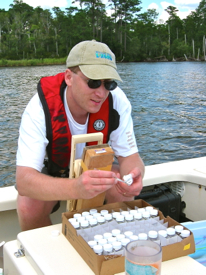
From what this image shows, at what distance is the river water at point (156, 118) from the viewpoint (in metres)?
10.0

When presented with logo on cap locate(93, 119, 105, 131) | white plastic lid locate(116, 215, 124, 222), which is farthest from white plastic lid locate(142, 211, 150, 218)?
logo on cap locate(93, 119, 105, 131)

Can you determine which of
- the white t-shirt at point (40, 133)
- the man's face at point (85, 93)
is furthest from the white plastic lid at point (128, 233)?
the man's face at point (85, 93)

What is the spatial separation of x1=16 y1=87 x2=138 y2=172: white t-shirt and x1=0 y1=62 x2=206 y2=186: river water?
5962 mm

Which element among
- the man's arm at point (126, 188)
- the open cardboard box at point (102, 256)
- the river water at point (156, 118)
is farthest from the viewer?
the river water at point (156, 118)

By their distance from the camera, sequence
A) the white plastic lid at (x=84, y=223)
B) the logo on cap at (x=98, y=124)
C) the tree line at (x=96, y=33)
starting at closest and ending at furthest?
the white plastic lid at (x=84, y=223) → the logo on cap at (x=98, y=124) → the tree line at (x=96, y=33)

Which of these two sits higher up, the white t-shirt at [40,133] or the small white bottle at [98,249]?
the white t-shirt at [40,133]

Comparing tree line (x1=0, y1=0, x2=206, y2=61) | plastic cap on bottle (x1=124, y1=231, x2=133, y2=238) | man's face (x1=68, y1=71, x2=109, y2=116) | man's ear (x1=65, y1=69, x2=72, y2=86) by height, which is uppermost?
tree line (x1=0, y1=0, x2=206, y2=61)

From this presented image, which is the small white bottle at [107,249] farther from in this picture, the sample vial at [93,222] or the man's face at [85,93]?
the man's face at [85,93]

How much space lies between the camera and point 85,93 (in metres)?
1.69

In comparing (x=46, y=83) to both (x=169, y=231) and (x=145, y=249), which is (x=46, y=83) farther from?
(x=145, y=249)

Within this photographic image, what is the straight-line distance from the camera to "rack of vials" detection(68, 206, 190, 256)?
1246 millimetres

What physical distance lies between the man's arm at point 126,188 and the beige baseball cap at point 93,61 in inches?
19.5

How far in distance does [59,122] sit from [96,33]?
5544 cm

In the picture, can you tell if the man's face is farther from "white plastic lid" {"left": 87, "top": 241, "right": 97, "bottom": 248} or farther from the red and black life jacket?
"white plastic lid" {"left": 87, "top": 241, "right": 97, "bottom": 248}
